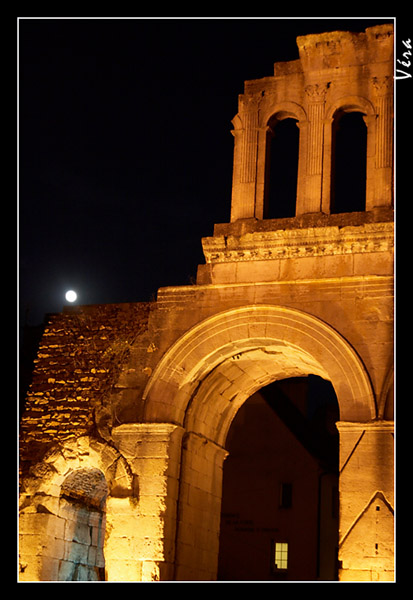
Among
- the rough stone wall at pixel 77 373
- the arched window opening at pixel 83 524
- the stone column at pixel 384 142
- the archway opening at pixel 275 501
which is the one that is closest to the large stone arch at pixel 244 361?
the rough stone wall at pixel 77 373

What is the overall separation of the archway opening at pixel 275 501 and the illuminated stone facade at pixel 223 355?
10.1m

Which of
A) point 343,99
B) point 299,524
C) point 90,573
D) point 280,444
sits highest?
point 343,99

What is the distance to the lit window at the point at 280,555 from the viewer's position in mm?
27828

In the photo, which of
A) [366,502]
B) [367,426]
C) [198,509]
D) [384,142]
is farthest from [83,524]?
[384,142]

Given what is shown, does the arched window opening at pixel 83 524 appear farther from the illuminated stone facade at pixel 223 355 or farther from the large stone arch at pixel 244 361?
the large stone arch at pixel 244 361

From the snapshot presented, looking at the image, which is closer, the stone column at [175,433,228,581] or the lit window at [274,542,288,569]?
the stone column at [175,433,228,581]

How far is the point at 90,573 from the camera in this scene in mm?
18016

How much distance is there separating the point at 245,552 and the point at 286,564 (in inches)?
45.7

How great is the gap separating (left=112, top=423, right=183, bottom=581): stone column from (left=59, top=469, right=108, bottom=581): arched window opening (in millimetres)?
1322

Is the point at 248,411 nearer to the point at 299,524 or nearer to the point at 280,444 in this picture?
the point at 280,444

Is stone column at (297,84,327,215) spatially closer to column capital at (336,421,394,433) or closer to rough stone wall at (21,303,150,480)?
rough stone wall at (21,303,150,480)

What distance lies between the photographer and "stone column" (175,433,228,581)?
654 inches

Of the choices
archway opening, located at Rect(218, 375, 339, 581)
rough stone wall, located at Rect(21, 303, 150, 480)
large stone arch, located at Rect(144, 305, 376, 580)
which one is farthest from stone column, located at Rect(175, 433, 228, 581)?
archway opening, located at Rect(218, 375, 339, 581)

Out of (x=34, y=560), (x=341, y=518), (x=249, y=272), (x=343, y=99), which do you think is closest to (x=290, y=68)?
(x=343, y=99)
